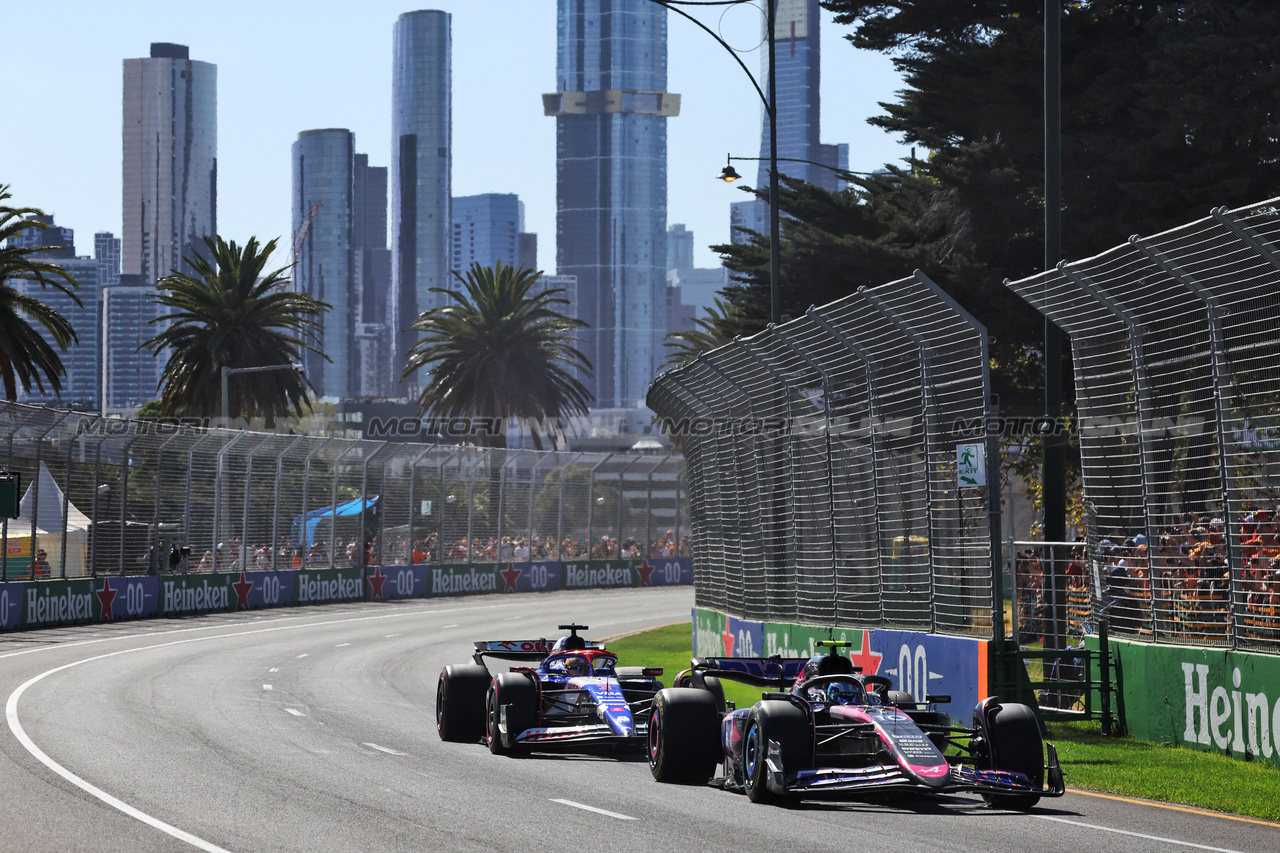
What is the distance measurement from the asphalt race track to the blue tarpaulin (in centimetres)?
2034

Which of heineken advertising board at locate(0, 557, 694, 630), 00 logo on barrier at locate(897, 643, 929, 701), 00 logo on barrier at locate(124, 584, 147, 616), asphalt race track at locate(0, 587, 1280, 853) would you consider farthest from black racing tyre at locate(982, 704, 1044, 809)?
00 logo on barrier at locate(124, 584, 147, 616)

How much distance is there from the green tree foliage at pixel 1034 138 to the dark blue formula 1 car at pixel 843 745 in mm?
14182

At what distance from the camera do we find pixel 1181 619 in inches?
559

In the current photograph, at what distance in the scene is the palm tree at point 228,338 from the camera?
52.0 meters

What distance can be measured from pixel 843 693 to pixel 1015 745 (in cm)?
129

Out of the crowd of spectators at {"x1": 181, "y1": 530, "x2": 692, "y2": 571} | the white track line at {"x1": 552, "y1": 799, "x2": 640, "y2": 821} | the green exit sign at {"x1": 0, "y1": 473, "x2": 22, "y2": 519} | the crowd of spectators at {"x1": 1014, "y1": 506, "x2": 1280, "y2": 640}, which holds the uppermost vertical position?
the green exit sign at {"x1": 0, "y1": 473, "x2": 22, "y2": 519}

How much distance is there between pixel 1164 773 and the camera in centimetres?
1234

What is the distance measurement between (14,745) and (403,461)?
32.5m

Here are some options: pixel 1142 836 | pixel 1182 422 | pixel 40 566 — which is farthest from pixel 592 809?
pixel 40 566

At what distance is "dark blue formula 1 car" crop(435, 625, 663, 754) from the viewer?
44.8ft

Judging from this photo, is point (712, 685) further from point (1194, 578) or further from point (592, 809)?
point (1194, 578)

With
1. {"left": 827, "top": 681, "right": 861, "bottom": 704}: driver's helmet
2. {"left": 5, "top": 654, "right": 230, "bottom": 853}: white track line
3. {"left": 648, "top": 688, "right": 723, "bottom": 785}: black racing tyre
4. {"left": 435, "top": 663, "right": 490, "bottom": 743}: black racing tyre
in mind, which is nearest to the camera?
{"left": 5, "top": 654, "right": 230, "bottom": 853}: white track line

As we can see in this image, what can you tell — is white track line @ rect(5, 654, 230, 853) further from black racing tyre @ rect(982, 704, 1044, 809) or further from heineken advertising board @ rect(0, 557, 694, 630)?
heineken advertising board @ rect(0, 557, 694, 630)

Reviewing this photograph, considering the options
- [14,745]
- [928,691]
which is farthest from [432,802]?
[928,691]
